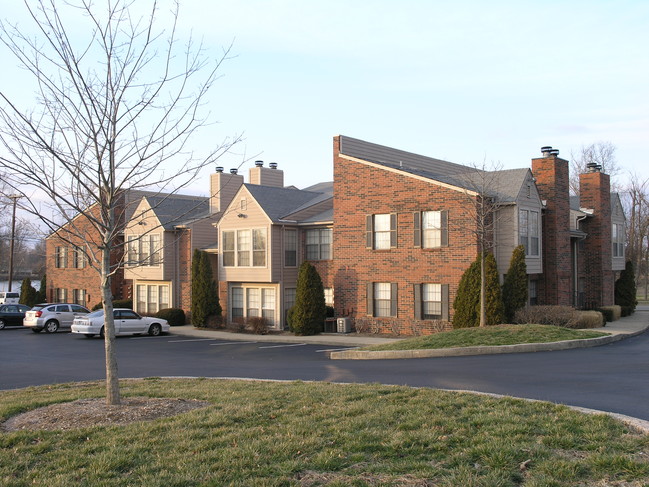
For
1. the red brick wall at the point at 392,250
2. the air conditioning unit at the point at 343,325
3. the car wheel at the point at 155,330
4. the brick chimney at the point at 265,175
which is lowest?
the car wheel at the point at 155,330

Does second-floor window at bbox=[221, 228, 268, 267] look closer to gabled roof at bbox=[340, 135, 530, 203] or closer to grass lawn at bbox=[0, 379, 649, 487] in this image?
gabled roof at bbox=[340, 135, 530, 203]

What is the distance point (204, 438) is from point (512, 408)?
4.15 metres

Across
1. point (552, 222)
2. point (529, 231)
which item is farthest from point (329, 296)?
point (552, 222)

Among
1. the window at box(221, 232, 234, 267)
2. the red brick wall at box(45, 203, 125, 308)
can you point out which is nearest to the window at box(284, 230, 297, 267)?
the window at box(221, 232, 234, 267)

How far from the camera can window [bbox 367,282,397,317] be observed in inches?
1015

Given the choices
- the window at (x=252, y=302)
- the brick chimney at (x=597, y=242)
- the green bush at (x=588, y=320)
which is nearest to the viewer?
the green bush at (x=588, y=320)

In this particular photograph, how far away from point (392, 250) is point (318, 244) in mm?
5364

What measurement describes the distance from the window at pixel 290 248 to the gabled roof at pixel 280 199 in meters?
0.95

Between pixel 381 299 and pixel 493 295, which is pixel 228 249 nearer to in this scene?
pixel 381 299

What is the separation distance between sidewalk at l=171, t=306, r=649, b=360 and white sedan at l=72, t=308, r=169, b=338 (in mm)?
932

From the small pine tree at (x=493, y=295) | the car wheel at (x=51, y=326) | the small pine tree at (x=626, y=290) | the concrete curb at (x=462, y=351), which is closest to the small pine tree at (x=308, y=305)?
the small pine tree at (x=493, y=295)

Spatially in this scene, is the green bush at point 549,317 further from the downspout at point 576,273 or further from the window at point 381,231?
the downspout at point 576,273

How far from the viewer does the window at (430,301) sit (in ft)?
80.0

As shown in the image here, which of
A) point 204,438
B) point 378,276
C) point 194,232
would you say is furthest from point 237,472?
point 194,232
